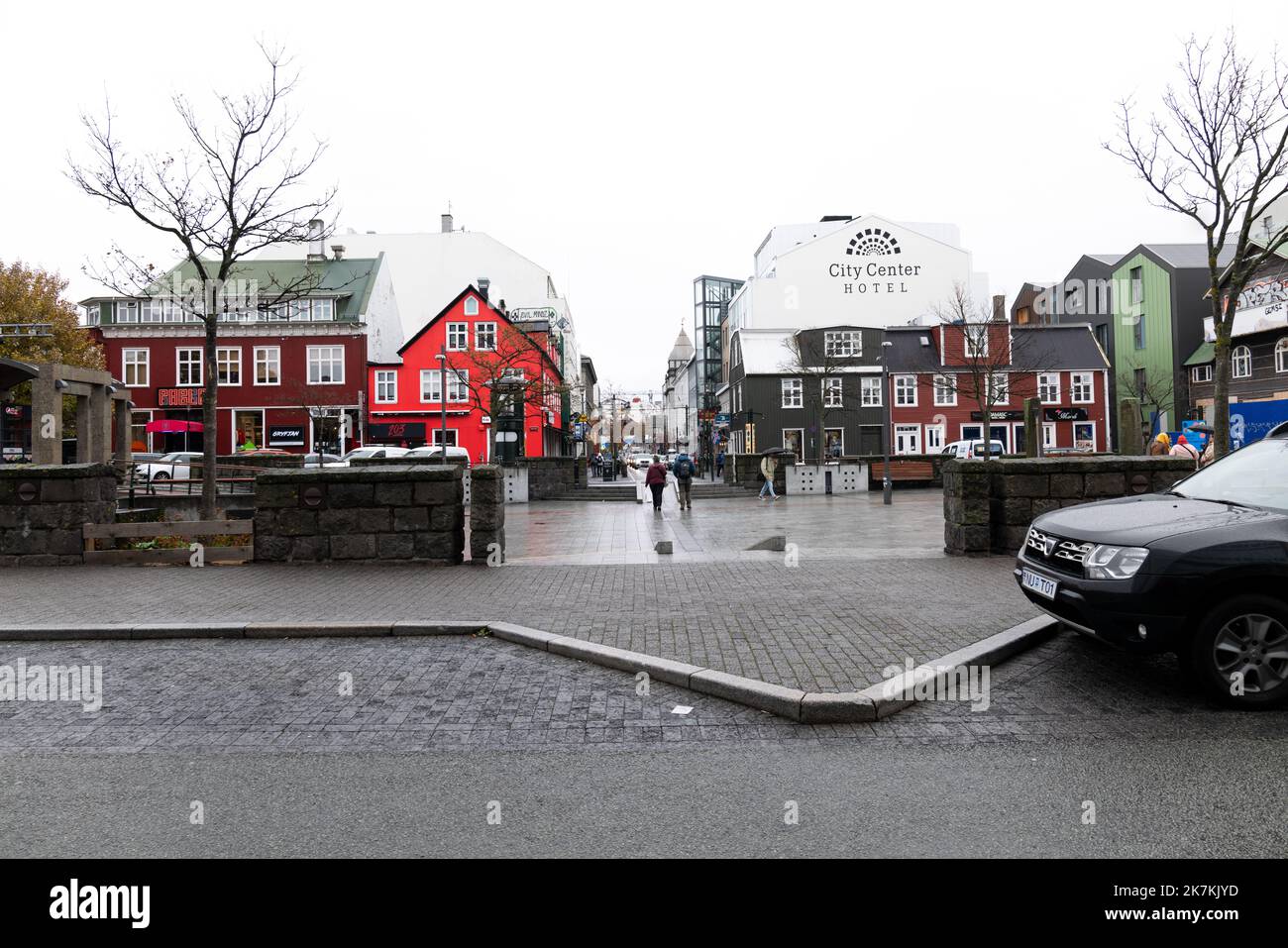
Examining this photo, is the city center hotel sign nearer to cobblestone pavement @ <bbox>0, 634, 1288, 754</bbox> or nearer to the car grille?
the car grille

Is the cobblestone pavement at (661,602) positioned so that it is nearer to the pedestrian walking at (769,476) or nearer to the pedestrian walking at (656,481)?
the pedestrian walking at (656,481)

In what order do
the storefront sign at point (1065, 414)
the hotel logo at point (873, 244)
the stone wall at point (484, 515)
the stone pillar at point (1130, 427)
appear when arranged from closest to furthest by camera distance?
1. the stone wall at point (484, 515)
2. the stone pillar at point (1130, 427)
3. the storefront sign at point (1065, 414)
4. the hotel logo at point (873, 244)

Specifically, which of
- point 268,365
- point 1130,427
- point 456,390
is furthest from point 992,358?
point 268,365

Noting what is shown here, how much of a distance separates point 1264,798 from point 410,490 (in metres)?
10.2

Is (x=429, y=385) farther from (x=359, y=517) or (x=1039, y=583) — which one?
(x=1039, y=583)

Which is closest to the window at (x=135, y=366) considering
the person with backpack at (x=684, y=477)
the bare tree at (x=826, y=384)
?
the bare tree at (x=826, y=384)

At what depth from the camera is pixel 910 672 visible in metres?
5.68

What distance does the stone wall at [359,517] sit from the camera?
12.0 meters

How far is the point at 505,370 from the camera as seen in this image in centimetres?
4419

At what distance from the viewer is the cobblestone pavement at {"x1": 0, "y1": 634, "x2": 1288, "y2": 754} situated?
482cm

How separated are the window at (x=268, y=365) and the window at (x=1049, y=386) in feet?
147

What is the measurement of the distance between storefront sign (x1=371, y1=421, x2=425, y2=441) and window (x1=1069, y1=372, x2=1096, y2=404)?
39.0 meters
